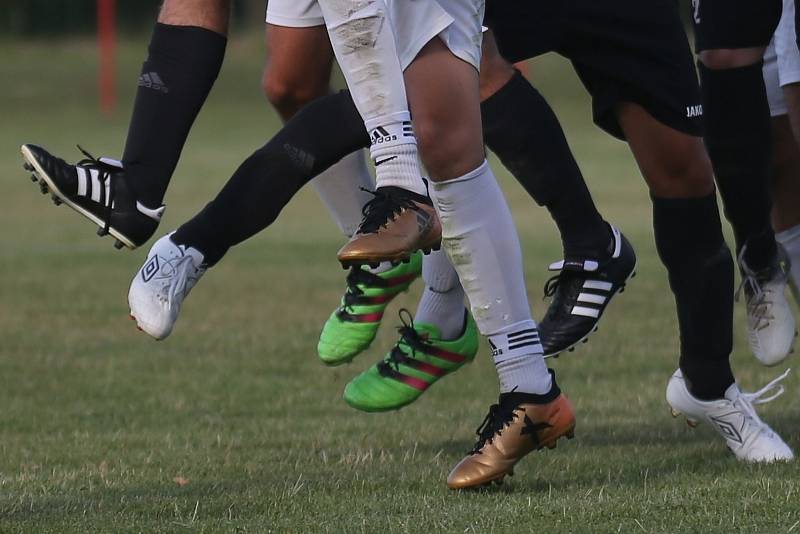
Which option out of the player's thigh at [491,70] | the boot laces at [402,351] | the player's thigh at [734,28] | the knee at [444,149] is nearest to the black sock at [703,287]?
the player's thigh at [734,28]

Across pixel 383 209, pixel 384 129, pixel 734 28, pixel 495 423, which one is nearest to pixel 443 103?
pixel 384 129

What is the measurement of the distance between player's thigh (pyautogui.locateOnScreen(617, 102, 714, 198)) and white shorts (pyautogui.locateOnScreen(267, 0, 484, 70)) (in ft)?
2.61

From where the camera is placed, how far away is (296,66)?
438 centimetres

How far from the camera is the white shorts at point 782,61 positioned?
450 centimetres

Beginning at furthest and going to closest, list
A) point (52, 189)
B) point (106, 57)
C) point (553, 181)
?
1. point (106, 57)
2. point (553, 181)
3. point (52, 189)

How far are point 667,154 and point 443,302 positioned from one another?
32.9 inches

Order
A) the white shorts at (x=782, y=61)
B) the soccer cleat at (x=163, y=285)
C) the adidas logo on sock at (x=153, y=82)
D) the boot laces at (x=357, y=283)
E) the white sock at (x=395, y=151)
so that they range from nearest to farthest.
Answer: the white sock at (x=395, y=151), the soccer cleat at (x=163, y=285), the adidas logo on sock at (x=153, y=82), the white shorts at (x=782, y=61), the boot laces at (x=357, y=283)

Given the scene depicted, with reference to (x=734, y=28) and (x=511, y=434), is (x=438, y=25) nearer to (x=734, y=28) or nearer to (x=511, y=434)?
(x=511, y=434)

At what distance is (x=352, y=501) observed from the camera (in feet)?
12.0

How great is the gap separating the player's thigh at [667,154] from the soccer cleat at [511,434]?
821 mm

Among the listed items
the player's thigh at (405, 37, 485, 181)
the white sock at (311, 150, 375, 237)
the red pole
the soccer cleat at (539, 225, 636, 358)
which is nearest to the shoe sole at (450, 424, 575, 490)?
the soccer cleat at (539, 225, 636, 358)

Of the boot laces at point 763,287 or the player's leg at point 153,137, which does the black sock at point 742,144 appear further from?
the player's leg at point 153,137

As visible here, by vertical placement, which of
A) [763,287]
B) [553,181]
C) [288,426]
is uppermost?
[553,181]

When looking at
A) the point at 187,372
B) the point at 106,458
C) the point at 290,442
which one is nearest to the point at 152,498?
the point at 106,458
